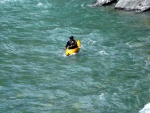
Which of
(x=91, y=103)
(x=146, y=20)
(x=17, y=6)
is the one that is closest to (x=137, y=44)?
(x=146, y=20)

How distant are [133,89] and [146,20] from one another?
1392cm

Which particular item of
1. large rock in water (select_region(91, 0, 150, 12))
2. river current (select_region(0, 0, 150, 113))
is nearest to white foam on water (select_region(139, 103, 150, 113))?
river current (select_region(0, 0, 150, 113))

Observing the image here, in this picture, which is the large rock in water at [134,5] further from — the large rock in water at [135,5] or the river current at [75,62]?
the river current at [75,62]

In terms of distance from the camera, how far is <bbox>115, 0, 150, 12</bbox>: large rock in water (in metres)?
32.3

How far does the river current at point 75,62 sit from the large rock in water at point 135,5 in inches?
28.4

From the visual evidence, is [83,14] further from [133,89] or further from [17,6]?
[133,89]

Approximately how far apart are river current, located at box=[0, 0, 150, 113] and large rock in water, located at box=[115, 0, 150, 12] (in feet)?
2.37

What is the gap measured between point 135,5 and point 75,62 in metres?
14.4

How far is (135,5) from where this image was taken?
1291 inches

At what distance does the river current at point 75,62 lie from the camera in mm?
15852

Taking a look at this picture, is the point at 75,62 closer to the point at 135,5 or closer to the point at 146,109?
the point at 146,109

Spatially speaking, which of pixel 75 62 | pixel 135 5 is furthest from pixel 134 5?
pixel 75 62

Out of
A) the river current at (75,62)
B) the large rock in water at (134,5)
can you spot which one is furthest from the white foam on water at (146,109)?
the large rock in water at (134,5)

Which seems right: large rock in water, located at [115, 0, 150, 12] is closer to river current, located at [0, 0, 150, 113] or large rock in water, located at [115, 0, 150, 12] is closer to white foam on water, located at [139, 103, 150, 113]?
river current, located at [0, 0, 150, 113]
